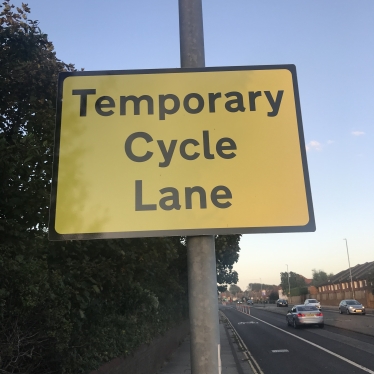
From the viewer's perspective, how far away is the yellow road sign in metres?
1.88

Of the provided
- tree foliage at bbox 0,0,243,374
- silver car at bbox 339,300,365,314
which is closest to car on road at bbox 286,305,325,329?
silver car at bbox 339,300,365,314

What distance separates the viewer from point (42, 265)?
5.03 m

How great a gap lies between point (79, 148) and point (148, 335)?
9536 millimetres

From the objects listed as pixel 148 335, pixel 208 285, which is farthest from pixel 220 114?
pixel 148 335

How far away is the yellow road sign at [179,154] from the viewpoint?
1.88 meters

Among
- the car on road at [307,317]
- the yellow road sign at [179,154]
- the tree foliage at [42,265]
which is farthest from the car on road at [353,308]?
the yellow road sign at [179,154]

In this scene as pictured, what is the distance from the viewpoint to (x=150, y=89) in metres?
2.18

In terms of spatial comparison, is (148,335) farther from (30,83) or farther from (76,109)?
(76,109)

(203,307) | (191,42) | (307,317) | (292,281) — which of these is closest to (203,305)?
(203,307)

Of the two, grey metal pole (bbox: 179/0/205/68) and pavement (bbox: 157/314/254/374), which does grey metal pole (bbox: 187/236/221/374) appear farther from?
pavement (bbox: 157/314/254/374)

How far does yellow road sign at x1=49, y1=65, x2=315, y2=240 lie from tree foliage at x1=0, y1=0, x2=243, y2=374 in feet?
8.63

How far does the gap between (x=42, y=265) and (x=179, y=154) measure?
372cm

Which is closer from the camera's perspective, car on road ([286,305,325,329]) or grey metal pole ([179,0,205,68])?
grey metal pole ([179,0,205,68])

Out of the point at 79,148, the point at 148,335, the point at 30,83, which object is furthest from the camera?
the point at 148,335
